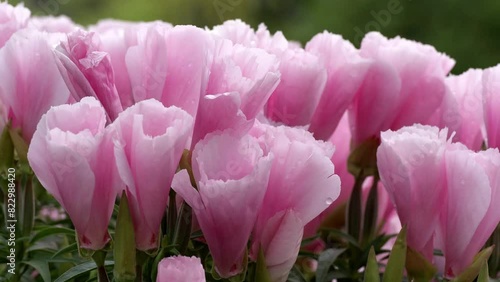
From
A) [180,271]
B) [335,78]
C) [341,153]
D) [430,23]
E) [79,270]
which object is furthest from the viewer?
[430,23]

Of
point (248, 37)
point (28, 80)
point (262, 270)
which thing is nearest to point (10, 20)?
point (28, 80)

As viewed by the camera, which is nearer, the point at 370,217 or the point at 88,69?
the point at 88,69

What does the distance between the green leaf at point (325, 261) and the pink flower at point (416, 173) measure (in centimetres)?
8

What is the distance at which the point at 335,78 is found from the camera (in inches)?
25.6

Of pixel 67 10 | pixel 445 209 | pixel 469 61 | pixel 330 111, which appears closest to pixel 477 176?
pixel 445 209

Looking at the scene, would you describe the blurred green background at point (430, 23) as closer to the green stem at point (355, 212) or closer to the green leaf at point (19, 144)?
the green stem at point (355, 212)

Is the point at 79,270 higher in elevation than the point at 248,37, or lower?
lower

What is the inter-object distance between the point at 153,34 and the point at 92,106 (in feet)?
0.28

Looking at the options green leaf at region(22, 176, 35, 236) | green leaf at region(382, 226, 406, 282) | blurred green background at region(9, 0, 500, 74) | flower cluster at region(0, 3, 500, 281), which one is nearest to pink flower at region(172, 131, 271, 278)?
flower cluster at region(0, 3, 500, 281)

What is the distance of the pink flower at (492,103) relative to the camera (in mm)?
617

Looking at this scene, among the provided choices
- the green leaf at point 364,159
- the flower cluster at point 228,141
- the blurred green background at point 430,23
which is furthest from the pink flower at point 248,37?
the blurred green background at point 430,23

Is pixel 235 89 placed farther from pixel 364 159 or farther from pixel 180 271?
pixel 364 159

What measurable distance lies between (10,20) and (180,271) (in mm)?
297

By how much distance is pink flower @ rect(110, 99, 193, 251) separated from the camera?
0.46m
